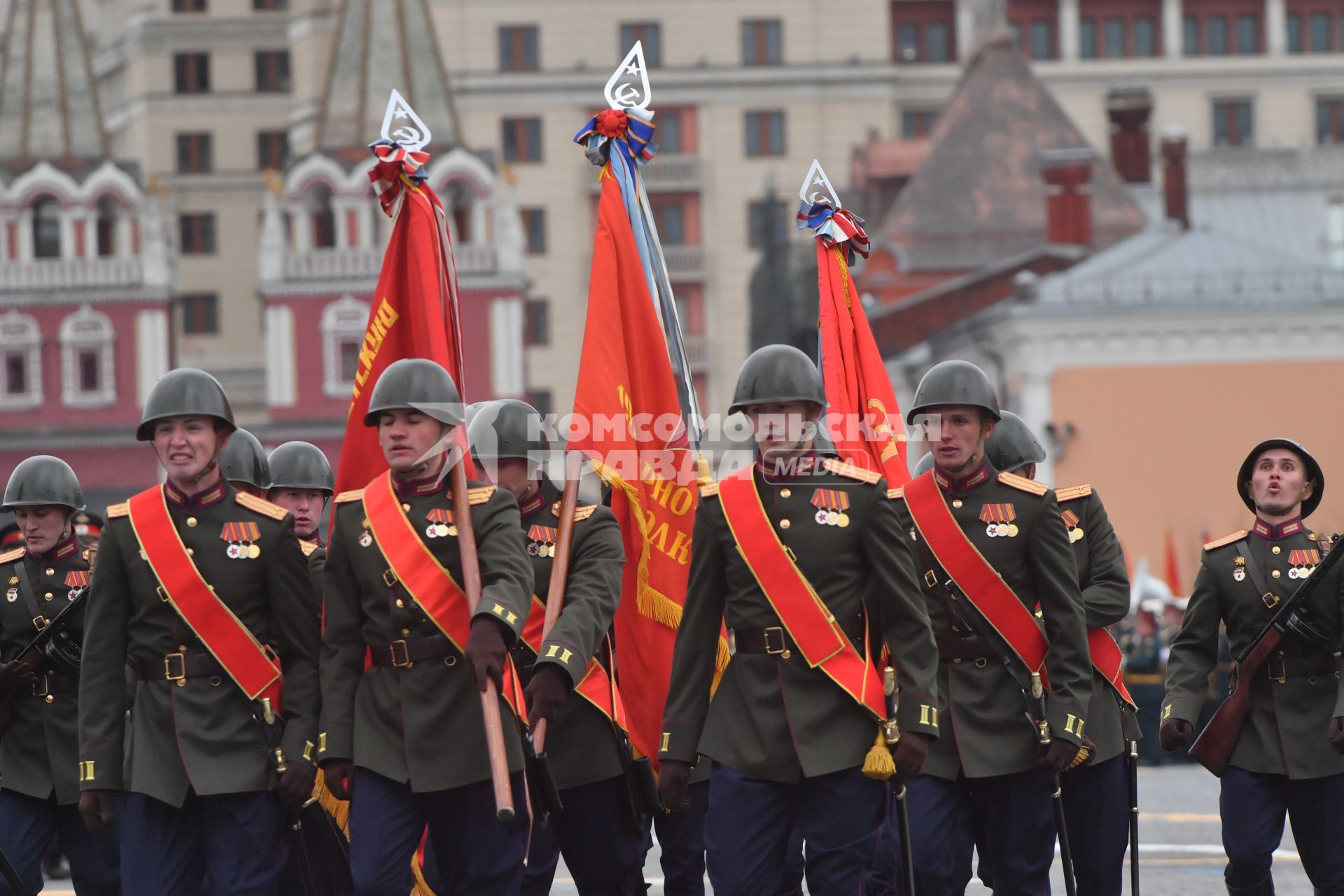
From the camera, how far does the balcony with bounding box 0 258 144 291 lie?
67875 mm

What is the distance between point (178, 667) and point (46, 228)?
6236cm

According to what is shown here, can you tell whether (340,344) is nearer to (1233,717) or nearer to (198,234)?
(198,234)

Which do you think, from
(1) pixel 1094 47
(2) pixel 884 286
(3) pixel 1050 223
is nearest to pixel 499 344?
(2) pixel 884 286

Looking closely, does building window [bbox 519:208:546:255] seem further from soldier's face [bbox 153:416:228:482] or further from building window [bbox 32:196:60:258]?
soldier's face [bbox 153:416:228:482]

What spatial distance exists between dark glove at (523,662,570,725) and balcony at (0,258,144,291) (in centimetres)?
6092

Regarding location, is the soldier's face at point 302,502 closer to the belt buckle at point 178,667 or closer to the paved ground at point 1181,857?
the paved ground at point 1181,857

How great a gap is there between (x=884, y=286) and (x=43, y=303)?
75.6 ft

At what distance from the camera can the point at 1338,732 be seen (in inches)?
373

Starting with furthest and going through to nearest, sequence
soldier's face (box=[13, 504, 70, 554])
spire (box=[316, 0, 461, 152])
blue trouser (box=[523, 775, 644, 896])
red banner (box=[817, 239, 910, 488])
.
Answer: spire (box=[316, 0, 461, 152]) → red banner (box=[817, 239, 910, 488]) → soldier's face (box=[13, 504, 70, 554]) → blue trouser (box=[523, 775, 644, 896])

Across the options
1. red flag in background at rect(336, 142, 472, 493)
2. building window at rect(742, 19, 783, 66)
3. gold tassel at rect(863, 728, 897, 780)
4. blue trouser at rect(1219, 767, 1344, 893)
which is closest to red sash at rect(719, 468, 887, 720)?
gold tassel at rect(863, 728, 897, 780)

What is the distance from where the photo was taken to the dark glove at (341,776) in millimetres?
8461

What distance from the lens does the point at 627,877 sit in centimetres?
962

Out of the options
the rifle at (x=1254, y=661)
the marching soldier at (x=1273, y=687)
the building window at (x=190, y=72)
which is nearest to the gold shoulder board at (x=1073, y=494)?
the marching soldier at (x=1273, y=687)

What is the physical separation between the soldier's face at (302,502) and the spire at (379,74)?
183 feet
